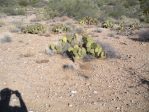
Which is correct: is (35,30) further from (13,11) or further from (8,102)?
(8,102)

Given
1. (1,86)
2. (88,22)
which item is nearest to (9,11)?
(88,22)

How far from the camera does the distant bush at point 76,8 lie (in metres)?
19.5

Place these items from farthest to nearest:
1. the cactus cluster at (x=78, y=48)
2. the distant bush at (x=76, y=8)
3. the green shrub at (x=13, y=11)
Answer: the green shrub at (x=13, y=11), the distant bush at (x=76, y=8), the cactus cluster at (x=78, y=48)

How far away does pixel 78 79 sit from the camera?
381 inches

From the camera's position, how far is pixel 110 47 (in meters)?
12.6

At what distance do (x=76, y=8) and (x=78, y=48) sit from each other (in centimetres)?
917

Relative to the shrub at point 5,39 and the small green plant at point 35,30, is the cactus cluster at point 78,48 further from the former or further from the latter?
the small green plant at point 35,30

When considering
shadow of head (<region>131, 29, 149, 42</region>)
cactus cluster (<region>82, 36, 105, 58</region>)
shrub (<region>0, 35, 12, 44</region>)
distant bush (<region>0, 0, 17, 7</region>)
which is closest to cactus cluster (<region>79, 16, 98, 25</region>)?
shadow of head (<region>131, 29, 149, 42</region>)

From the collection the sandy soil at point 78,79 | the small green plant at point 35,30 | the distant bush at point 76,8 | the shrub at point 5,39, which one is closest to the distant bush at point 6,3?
the distant bush at point 76,8

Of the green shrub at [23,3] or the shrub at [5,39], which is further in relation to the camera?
the green shrub at [23,3]

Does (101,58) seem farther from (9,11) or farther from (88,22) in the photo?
(9,11)

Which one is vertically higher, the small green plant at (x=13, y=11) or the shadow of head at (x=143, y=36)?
the small green plant at (x=13, y=11)

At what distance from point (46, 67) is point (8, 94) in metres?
2.19

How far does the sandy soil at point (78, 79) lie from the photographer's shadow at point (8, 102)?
0.42 ft
